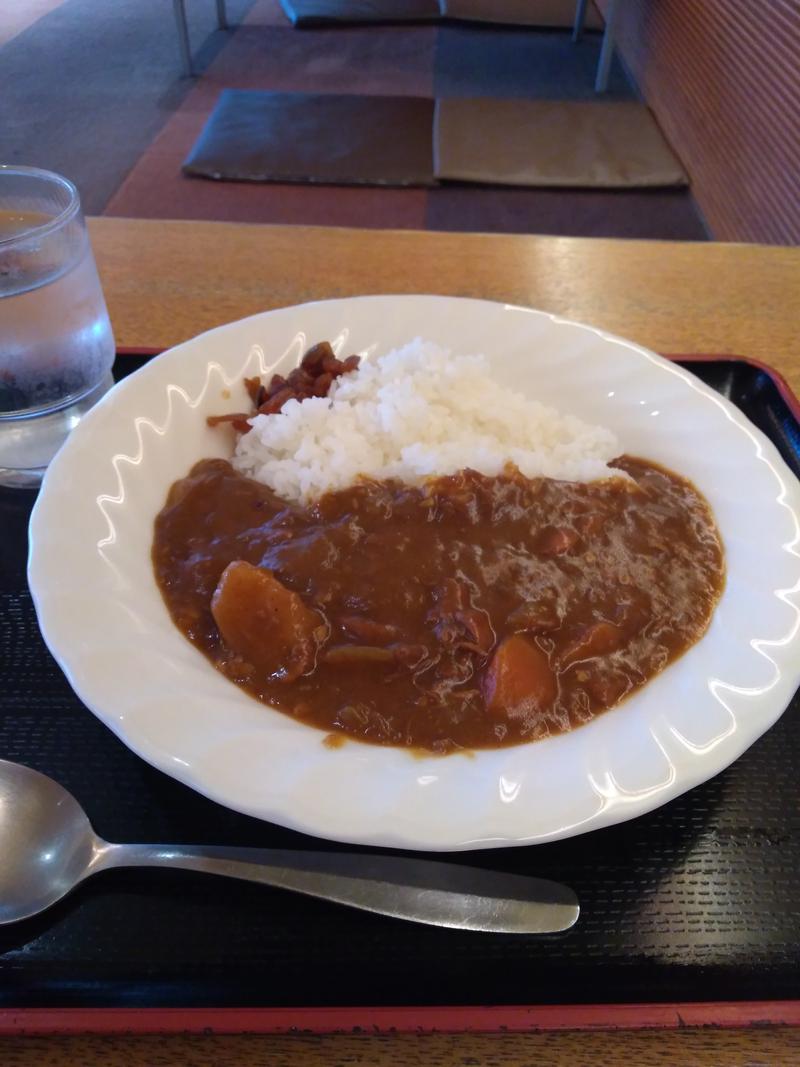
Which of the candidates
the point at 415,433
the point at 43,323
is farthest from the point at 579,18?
the point at 43,323

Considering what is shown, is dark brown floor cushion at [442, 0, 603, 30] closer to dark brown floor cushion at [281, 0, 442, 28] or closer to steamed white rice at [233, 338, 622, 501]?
dark brown floor cushion at [281, 0, 442, 28]

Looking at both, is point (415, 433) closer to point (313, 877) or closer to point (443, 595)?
point (443, 595)

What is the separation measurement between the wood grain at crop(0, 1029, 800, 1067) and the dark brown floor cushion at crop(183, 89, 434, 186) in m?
Answer: 5.46

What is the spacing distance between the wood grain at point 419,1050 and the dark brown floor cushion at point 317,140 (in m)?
5.46

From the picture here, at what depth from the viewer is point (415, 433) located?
6.80ft

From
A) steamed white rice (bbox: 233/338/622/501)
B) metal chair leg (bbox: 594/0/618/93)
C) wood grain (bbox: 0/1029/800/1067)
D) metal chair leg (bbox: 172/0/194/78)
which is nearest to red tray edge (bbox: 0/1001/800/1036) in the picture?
wood grain (bbox: 0/1029/800/1067)

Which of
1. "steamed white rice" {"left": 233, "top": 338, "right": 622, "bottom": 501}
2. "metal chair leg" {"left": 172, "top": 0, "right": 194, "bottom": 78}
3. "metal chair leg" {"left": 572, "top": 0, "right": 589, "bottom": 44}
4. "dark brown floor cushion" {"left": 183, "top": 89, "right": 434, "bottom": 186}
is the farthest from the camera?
"metal chair leg" {"left": 572, "top": 0, "right": 589, "bottom": 44}

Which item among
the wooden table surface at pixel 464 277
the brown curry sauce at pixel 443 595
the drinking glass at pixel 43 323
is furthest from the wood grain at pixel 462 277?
the brown curry sauce at pixel 443 595

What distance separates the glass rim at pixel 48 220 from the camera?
1.63 meters

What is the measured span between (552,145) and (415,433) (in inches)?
189

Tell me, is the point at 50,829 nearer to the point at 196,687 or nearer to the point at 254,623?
the point at 196,687

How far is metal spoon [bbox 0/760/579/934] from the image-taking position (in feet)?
3.64

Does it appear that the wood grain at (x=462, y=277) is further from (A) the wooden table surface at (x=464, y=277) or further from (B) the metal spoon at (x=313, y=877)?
(B) the metal spoon at (x=313, y=877)

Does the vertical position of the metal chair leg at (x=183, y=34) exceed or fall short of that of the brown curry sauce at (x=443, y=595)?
it falls short
